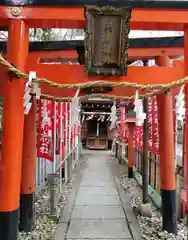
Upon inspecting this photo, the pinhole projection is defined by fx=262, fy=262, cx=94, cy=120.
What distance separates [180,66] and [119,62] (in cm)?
90

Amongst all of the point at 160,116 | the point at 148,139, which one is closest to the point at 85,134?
the point at 148,139

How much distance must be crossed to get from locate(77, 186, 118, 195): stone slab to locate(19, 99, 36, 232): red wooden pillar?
127 inches

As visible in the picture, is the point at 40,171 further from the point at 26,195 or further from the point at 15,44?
the point at 15,44

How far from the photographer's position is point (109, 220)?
19.3 feet

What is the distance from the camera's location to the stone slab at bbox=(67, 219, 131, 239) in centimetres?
503

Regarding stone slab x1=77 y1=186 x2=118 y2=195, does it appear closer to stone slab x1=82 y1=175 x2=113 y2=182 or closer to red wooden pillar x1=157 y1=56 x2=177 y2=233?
stone slab x1=82 y1=175 x2=113 y2=182

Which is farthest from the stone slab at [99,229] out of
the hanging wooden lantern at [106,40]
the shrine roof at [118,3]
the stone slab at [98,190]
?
the shrine roof at [118,3]

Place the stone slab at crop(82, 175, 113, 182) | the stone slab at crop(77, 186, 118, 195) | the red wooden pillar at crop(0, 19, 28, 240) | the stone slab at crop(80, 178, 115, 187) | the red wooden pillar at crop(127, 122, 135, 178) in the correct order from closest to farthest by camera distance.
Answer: the red wooden pillar at crop(0, 19, 28, 240) < the stone slab at crop(77, 186, 118, 195) < the stone slab at crop(80, 178, 115, 187) < the stone slab at crop(82, 175, 113, 182) < the red wooden pillar at crop(127, 122, 135, 178)

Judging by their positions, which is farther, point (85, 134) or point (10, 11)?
point (85, 134)

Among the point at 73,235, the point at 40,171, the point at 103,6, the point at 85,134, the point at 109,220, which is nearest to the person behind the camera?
Result: the point at 103,6

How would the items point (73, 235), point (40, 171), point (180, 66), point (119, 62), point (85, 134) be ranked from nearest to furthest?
point (119, 62) < point (180, 66) < point (73, 235) < point (40, 171) < point (85, 134)

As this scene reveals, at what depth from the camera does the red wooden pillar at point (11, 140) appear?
3.28 meters

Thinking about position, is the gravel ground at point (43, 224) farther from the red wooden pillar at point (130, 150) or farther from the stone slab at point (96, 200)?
the red wooden pillar at point (130, 150)

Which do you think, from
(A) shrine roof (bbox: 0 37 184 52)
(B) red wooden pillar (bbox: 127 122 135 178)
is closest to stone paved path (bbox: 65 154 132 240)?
(B) red wooden pillar (bbox: 127 122 135 178)
